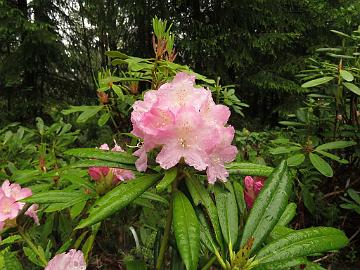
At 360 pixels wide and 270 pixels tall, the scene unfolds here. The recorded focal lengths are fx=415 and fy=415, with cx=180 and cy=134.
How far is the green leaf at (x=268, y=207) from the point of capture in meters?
0.78

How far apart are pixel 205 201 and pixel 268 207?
0.44 ft

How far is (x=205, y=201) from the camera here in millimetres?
774

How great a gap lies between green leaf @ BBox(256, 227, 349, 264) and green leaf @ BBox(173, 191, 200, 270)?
119 mm

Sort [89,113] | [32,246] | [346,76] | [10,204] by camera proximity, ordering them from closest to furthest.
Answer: [32,246] < [10,204] < [89,113] < [346,76]

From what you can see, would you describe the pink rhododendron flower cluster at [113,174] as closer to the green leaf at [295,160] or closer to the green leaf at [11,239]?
the green leaf at [11,239]

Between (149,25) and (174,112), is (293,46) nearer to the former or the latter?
(149,25)

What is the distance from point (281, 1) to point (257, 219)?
7.52 m

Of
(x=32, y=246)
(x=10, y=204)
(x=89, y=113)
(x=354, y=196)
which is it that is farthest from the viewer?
(x=354, y=196)

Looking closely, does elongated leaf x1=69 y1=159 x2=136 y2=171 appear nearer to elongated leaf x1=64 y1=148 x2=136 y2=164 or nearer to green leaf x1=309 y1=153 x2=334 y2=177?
elongated leaf x1=64 y1=148 x2=136 y2=164

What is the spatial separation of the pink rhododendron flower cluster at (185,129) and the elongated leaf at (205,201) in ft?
0.10

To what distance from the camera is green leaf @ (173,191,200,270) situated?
680 millimetres

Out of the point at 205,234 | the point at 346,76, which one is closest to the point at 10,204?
the point at 205,234

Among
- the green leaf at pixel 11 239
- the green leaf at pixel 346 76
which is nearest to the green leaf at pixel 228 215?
the green leaf at pixel 11 239

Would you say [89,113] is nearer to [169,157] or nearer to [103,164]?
[103,164]
